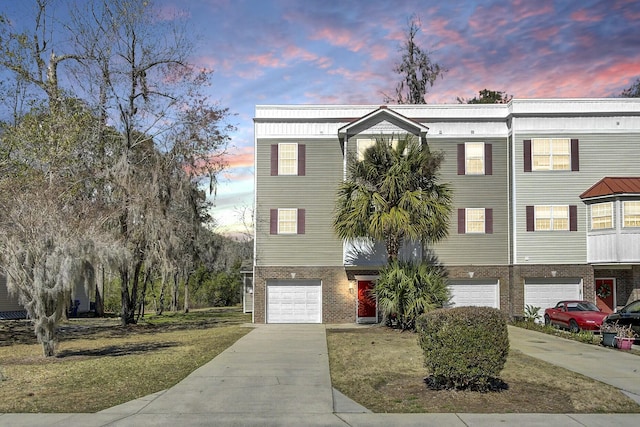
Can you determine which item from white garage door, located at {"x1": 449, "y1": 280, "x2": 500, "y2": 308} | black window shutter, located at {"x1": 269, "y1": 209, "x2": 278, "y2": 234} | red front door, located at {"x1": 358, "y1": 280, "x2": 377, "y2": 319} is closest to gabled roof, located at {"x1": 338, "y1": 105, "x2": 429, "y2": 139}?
black window shutter, located at {"x1": 269, "y1": 209, "x2": 278, "y2": 234}

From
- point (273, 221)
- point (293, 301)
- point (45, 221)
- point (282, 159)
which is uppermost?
point (282, 159)

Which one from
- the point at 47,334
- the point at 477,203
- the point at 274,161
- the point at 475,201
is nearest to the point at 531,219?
the point at 477,203

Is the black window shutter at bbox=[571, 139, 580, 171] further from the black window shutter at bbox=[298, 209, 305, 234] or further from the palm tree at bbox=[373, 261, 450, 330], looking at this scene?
the black window shutter at bbox=[298, 209, 305, 234]

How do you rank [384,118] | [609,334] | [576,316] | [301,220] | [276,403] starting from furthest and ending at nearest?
[301,220] → [384,118] → [576,316] → [609,334] → [276,403]

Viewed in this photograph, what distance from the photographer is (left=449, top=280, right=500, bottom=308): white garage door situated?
28.0 m

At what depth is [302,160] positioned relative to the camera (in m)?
28.0

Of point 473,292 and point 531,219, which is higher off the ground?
point 531,219

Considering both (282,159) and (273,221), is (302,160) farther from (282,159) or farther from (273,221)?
(273,221)

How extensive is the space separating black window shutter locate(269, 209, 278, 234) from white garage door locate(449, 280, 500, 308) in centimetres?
873

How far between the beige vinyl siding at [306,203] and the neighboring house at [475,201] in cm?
5

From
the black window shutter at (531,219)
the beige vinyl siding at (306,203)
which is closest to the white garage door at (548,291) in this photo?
the black window shutter at (531,219)

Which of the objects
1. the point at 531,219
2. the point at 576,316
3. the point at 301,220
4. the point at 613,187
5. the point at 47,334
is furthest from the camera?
the point at 301,220

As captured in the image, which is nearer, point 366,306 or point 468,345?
point 468,345

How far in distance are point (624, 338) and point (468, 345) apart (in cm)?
1033
